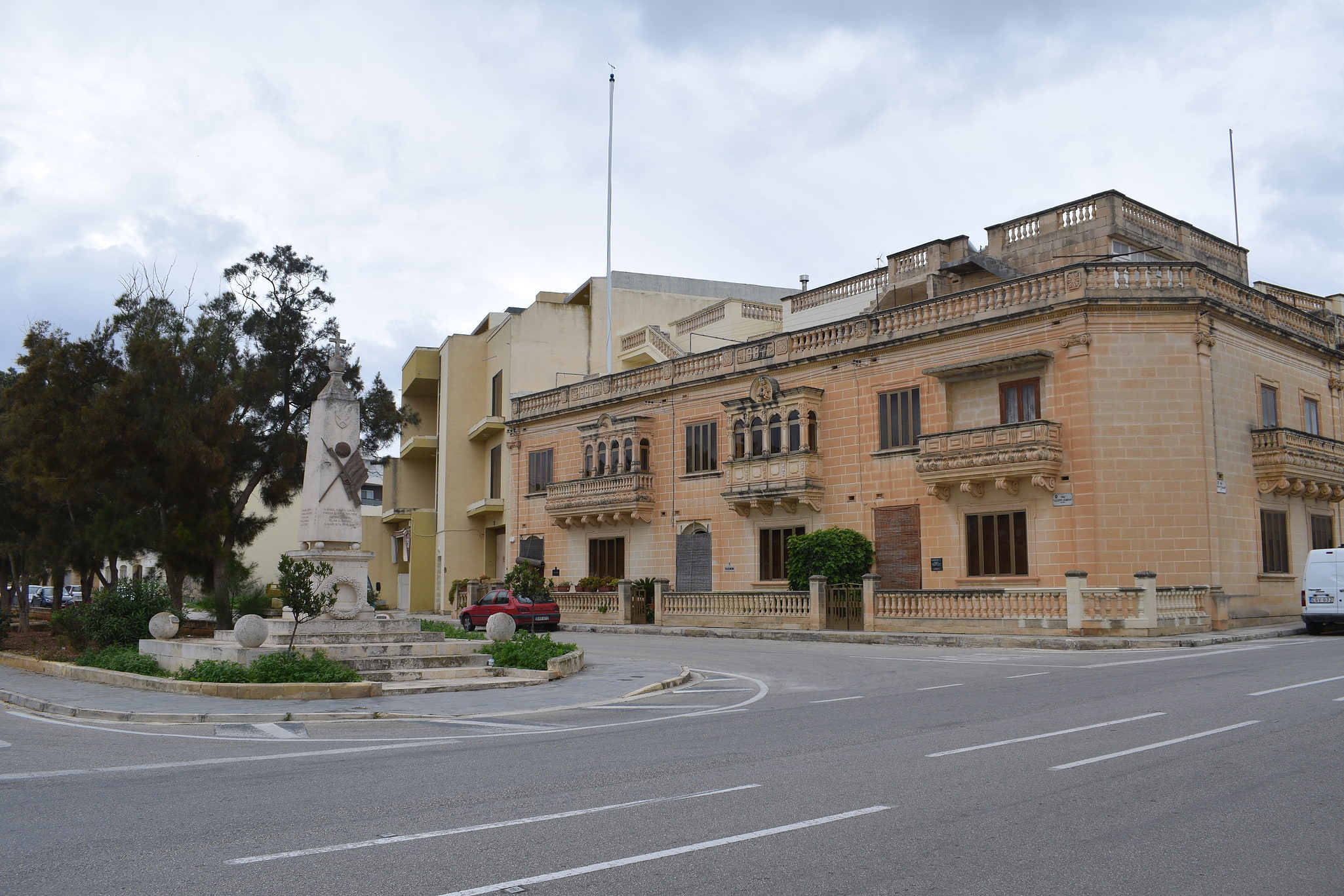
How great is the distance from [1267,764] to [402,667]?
515 inches

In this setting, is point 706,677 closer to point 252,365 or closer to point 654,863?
point 654,863

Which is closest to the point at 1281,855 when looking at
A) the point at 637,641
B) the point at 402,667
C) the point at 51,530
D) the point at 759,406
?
the point at 402,667

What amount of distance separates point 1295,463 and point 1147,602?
8.57 m

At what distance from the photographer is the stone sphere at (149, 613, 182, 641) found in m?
19.3

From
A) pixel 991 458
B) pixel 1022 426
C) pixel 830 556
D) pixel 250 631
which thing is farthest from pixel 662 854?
pixel 830 556

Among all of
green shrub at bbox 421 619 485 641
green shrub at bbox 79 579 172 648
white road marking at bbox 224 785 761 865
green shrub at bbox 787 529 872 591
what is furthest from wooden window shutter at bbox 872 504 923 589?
white road marking at bbox 224 785 761 865

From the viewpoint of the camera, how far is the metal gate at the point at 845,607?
29719mm

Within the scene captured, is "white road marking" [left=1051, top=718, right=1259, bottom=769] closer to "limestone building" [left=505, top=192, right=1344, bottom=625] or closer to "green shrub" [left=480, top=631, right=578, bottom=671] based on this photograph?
"green shrub" [left=480, top=631, right=578, bottom=671]

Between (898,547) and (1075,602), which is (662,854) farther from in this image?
(898,547)

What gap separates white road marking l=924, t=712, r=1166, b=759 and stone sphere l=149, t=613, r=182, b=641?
15046 mm

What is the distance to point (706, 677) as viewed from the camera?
734 inches

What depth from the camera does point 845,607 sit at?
98.1ft

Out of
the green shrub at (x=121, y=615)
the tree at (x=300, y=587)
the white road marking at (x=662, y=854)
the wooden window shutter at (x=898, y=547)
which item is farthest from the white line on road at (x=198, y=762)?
the wooden window shutter at (x=898, y=547)

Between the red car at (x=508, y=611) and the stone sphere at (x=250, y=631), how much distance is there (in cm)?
1620
